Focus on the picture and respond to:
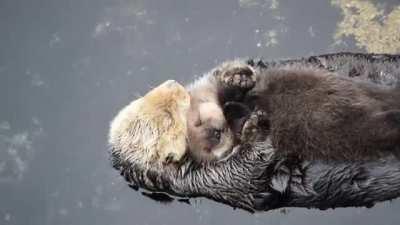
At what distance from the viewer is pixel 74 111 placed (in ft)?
19.8

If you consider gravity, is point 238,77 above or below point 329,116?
above

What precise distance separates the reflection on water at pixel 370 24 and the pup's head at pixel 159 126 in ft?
9.15

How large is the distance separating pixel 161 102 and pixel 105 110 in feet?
8.75

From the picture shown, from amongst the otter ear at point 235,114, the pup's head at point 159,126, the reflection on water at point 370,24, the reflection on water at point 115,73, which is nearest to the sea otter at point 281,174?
the pup's head at point 159,126

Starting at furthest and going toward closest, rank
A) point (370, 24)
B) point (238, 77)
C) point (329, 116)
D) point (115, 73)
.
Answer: point (115, 73)
point (370, 24)
point (238, 77)
point (329, 116)

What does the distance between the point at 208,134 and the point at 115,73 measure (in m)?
2.90

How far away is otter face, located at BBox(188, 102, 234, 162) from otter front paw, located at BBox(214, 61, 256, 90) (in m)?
0.15

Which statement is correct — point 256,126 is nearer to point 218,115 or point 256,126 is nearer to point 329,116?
point 218,115

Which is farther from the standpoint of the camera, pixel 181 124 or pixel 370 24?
pixel 370 24

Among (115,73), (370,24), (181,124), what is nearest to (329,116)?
(181,124)

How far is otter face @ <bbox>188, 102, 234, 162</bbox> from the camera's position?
11.1 ft

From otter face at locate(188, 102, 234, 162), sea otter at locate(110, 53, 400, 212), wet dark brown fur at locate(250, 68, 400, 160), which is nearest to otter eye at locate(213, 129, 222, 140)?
otter face at locate(188, 102, 234, 162)

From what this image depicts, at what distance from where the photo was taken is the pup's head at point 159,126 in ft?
11.2

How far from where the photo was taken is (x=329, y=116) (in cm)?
318
